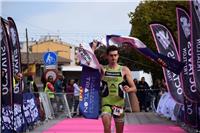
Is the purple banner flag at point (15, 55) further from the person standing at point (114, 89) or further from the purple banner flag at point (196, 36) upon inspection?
the person standing at point (114, 89)

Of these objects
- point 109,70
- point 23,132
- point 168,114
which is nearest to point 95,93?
point 109,70

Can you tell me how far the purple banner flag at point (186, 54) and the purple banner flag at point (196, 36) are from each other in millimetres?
362

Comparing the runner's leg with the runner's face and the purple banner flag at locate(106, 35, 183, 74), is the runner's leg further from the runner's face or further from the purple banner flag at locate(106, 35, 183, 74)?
the purple banner flag at locate(106, 35, 183, 74)

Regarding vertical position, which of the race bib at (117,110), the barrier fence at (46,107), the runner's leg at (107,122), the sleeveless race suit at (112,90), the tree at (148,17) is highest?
the tree at (148,17)

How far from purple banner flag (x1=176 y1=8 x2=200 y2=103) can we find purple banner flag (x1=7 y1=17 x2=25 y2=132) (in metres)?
3.98

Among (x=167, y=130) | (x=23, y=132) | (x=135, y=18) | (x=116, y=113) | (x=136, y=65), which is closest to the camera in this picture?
(x=116, y=113)

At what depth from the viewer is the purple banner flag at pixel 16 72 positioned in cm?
1323

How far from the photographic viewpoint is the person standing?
28.4 feet

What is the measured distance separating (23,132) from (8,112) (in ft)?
7.01

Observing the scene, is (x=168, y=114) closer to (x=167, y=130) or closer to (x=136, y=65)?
(x=167, y=130)

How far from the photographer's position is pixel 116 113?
342 inches

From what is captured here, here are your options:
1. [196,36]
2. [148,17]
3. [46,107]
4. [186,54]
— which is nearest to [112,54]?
[196,36]

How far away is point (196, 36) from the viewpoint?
1208 cm

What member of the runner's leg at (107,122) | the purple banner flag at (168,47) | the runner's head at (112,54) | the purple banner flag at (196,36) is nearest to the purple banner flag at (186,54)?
the purple banner flag at (196,36)
